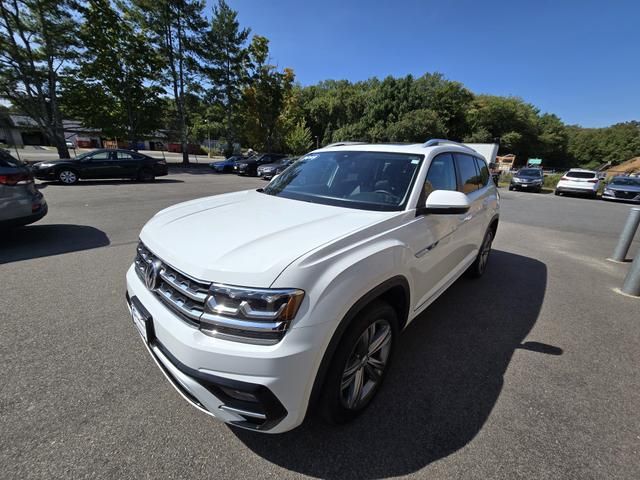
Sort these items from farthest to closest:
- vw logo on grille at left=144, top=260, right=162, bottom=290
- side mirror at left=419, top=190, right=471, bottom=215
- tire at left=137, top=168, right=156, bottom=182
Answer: tire at left=137, top=168, right=156, bottom=182
side mirror at left=419, top=190, right=471, bottom=215
vw logo on grille at left=144, top=260, right=162, bottom=290

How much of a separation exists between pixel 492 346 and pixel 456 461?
4.64 feet

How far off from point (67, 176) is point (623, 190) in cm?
2556

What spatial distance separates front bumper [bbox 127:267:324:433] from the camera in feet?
4.52

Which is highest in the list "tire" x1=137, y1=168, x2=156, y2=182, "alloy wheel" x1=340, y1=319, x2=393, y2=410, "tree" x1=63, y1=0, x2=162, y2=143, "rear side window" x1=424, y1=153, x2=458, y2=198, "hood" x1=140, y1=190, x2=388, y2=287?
"tree" x1=63, y1=0, x2=162, y2=143

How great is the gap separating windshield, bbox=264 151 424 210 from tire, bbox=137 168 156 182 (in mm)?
13278

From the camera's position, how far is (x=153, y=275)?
70.9 inches

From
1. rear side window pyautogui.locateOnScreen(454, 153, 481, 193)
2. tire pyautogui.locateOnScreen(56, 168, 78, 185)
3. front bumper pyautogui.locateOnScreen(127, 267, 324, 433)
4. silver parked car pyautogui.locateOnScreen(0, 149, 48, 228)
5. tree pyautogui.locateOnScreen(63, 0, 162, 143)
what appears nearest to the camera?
front bumper pyautogui.locateOnScreen(127, 267, 324, 433)

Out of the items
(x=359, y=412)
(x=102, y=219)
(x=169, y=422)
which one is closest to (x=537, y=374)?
(x=359, y=412)

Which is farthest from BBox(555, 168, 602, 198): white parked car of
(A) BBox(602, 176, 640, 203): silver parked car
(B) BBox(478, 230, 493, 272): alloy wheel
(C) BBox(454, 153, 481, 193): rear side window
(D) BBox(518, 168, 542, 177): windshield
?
(C) BBox(454, 153, 481, 193): rear side window

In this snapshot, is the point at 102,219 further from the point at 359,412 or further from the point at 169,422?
the point at 359,412

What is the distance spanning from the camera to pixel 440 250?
2600 mm

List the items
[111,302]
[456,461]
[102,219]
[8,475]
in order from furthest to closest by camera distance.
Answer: [102,219] → [111,302] → [456,461] → [8,475]

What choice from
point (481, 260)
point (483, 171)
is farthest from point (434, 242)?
point (483, 171)

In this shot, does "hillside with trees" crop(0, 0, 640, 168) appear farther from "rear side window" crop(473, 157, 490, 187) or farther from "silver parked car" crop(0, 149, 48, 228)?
"rear side window" crop(473, 157, 490, 187)
